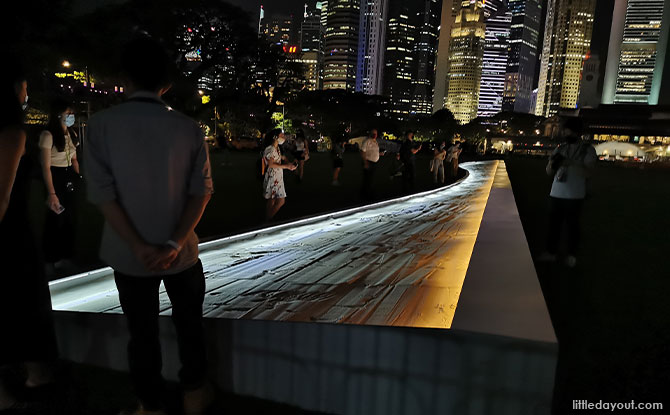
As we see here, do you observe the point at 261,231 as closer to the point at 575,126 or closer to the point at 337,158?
the point at 575,126

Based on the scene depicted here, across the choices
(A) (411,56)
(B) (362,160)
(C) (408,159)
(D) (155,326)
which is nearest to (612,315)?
(D) (155,326)

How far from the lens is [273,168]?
6242mm

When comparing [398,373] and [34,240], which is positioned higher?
[34,240]

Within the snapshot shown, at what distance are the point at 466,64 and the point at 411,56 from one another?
2019 centimetres

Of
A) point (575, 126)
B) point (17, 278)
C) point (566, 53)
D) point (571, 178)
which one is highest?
point (566, 53)

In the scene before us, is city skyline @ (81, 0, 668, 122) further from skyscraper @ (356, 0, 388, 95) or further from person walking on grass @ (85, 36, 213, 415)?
person walking on grass @ (85, 36, 213, 415)

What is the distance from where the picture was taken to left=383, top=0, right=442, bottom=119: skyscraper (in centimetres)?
14925

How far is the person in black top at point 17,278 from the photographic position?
2000 millimetres

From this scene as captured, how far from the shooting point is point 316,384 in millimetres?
2193

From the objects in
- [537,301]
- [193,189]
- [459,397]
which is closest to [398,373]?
[459,397]

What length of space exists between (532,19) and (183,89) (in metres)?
190

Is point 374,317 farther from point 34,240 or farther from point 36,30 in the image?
point 36,30

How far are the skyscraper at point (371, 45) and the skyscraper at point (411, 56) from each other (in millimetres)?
3013

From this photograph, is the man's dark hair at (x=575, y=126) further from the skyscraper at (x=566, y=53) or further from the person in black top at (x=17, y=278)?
the skyscraper at (x=566, y=53)
